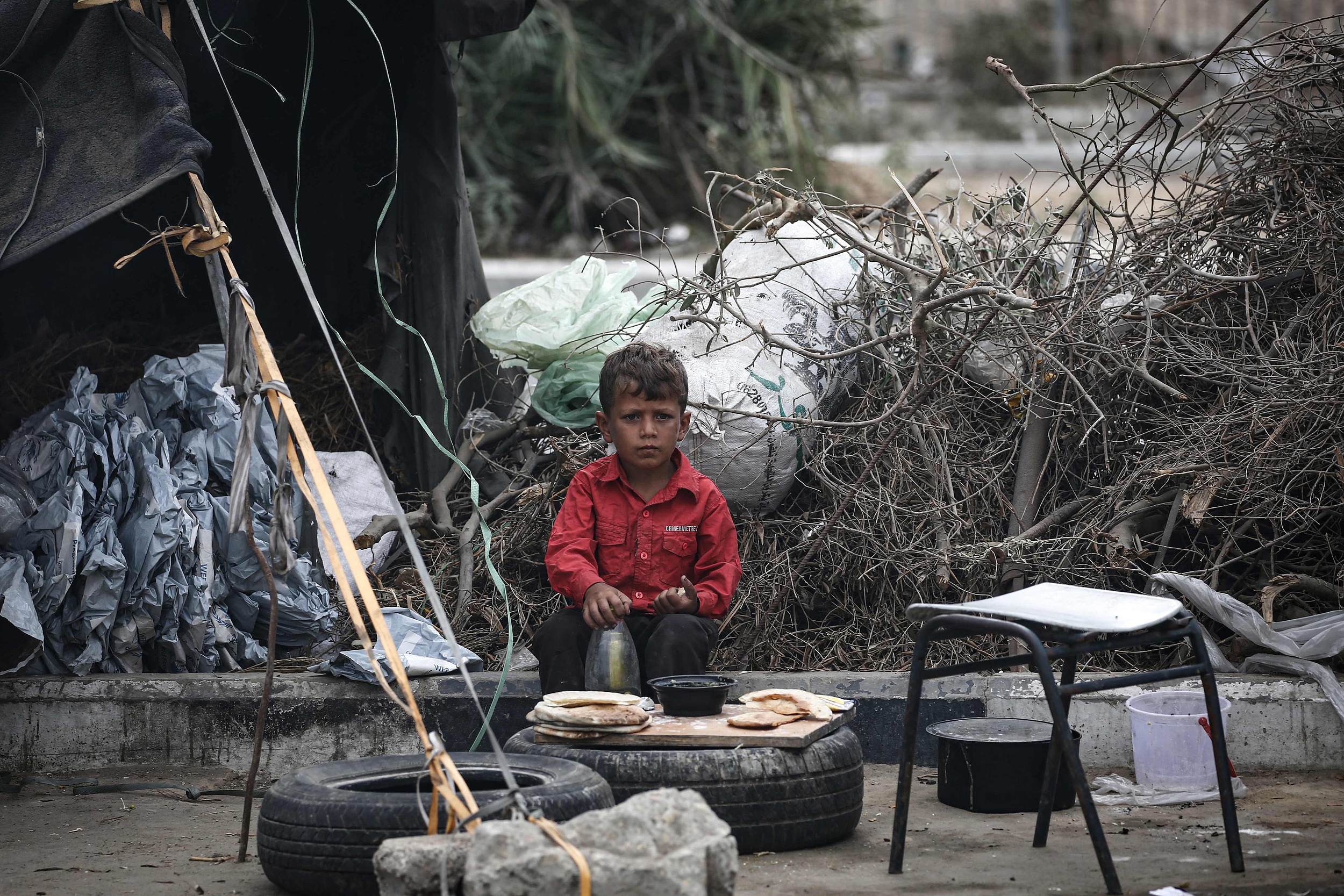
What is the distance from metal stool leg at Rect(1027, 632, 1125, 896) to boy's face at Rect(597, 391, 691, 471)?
5.14ft

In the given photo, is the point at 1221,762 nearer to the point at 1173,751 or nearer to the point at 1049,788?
the point at 1049,788

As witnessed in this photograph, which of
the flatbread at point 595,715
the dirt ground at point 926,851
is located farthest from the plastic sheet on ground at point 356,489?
the flatbread at point 595,715

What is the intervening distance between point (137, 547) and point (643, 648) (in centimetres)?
194

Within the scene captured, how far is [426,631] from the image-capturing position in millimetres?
4535

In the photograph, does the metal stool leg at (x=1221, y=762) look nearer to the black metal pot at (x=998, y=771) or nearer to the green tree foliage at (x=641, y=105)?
the black metal pot at (x=998, y=771)

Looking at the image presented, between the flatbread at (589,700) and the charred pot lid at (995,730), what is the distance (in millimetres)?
983

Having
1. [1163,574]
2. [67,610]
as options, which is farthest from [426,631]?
[1163,574]

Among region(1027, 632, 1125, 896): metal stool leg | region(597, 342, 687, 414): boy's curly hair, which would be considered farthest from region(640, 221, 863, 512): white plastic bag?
region(1027, 632, 1125, 896): metal stool leg

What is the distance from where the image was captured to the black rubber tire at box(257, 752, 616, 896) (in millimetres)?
2736

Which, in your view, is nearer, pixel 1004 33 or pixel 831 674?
pixel 831 674

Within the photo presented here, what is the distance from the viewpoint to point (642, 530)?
4035 mm

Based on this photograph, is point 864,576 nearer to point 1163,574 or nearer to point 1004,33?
point 1163,574

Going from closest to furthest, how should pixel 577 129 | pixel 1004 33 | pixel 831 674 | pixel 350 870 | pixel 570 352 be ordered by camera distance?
pixel 350 870 → pixel 831 674 → pixel 570 352 → pixel 577 129 → pixel 1004 33

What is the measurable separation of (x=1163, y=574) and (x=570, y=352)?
243 cm
